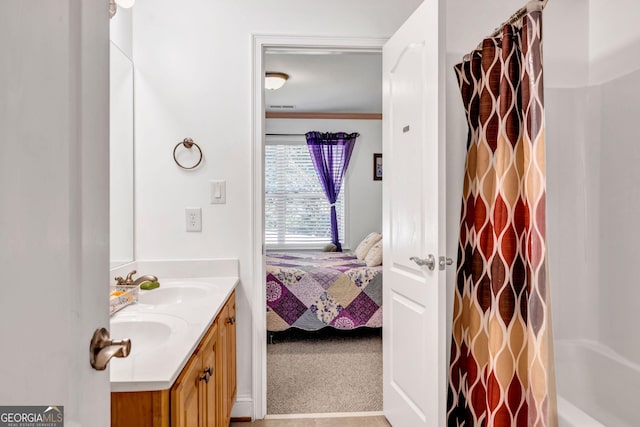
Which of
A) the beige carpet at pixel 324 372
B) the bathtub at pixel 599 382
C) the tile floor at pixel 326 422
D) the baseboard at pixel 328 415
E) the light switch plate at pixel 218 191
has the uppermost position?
the light switch plate at pixel 218 191

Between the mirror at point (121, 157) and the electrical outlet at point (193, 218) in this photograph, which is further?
the electrical outlet at point (193, 218)

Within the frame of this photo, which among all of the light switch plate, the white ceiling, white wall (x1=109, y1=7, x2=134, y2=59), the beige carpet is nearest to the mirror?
white wall (x1=109, y1=7, x2=134, y2=59)

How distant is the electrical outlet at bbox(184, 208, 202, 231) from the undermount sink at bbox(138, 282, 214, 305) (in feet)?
1.24

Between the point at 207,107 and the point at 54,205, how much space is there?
1.92m

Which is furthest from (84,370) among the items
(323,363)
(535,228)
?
(323,363)

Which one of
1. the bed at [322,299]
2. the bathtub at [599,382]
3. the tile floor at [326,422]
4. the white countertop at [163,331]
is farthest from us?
the bed at [322,299]

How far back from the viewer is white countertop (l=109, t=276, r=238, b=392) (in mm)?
942

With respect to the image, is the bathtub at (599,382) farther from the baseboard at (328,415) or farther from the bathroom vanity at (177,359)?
the bathroom vanity at (177,359)

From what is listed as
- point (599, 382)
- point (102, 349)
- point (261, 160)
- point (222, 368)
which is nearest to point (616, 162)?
point (599, 382)

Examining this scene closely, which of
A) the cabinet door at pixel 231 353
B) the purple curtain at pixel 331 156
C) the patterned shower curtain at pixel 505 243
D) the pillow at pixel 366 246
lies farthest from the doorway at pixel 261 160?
the purple curtain at pixel 331 156

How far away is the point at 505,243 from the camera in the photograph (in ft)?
5.29

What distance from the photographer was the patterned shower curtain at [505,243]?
1457 millimetres

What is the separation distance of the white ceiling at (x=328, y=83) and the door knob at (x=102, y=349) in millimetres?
2828

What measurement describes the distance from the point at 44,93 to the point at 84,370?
0.40m
